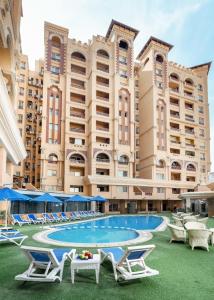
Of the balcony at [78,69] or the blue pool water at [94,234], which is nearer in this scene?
the blue pool water at [94,234]

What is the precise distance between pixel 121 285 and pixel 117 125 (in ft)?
113

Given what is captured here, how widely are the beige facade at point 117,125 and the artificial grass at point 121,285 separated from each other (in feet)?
92.0

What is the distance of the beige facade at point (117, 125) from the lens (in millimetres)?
36125

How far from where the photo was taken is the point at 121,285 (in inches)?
195

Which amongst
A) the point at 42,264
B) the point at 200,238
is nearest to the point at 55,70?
the point at 200,238

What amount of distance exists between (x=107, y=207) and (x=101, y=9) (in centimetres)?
2983

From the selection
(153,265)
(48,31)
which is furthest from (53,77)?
(153,265)

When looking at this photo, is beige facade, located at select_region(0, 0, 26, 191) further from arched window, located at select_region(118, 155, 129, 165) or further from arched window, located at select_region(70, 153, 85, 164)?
arched window, located at select_region(118, 155, 129, 165)

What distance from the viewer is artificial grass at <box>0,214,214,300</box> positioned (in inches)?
175

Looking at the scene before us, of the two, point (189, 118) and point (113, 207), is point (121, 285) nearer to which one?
point (113, 207)

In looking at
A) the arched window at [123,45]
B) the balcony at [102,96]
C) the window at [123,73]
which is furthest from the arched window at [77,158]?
the arched window at [123,45]

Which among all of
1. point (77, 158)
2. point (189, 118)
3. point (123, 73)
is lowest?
point (77, 158)

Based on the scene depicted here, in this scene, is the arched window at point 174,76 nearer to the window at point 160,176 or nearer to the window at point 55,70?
the window at point 160,176

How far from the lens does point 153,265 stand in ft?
21.3
